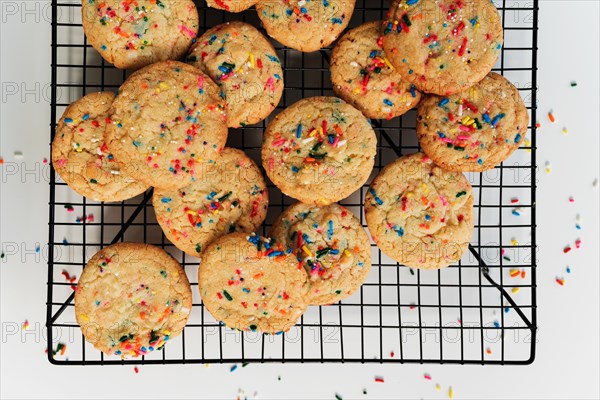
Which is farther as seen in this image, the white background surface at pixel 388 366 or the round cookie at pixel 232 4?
the white background surface at pixel 388 366

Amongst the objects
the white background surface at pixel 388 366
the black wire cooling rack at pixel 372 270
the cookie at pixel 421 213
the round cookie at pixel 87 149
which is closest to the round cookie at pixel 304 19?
the black wire cooling rack at pixel 372 270

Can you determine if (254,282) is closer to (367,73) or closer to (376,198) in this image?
(376,198)

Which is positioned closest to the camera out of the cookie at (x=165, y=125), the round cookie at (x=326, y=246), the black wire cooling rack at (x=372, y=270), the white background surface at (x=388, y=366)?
the cookie at (x=165, y=125)

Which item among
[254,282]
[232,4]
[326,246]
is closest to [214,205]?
[254,282]

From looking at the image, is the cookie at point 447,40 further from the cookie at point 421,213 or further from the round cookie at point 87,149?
the round cookie at point 87,149

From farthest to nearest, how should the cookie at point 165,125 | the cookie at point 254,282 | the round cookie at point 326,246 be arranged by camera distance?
the round cookie at point 326,246 < the cookie at point 254,282 < the cookie at point 165,125

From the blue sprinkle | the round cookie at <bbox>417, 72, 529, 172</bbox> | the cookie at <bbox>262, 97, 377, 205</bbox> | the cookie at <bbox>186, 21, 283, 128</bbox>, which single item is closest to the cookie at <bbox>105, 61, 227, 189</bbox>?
the cookie at <bbox>186, 21, 283, 128</bbox>

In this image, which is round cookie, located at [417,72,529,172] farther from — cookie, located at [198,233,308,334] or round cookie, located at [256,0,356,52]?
cookie, located at [198,233,308,334]
